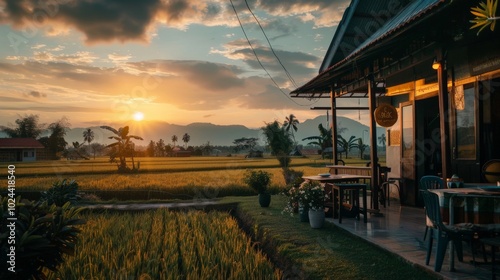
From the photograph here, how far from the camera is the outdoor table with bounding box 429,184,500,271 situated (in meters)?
4.75

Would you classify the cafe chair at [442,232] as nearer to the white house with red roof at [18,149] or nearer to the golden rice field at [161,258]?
the golden rice field at [161,258]

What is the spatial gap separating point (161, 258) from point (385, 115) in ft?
23.0

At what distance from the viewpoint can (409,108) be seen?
36.2 ft

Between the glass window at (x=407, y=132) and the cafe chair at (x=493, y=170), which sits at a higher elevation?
the glass window at (x=407, y=132)

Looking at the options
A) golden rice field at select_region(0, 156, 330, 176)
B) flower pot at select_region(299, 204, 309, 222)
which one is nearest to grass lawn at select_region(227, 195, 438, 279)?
flower pot at select_region(299, 204, 309, 222)

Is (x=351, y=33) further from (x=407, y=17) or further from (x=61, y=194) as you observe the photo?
(x=61, y=194)

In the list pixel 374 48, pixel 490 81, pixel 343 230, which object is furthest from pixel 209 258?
pixel 490 81

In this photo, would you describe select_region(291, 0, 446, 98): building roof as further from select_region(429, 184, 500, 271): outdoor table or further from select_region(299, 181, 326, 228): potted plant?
select_region(429, 184, 500, 271): outdoor table

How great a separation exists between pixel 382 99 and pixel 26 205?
11.1m

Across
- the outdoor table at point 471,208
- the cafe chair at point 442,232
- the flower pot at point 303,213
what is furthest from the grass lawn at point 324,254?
the outdoor table at point 471,208

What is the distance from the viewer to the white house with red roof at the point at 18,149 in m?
54.4

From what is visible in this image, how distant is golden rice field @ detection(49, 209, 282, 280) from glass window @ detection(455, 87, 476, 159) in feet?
17.1

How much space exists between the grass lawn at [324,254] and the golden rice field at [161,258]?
44 cm

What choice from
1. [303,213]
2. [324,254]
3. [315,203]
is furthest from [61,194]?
[324,254]
